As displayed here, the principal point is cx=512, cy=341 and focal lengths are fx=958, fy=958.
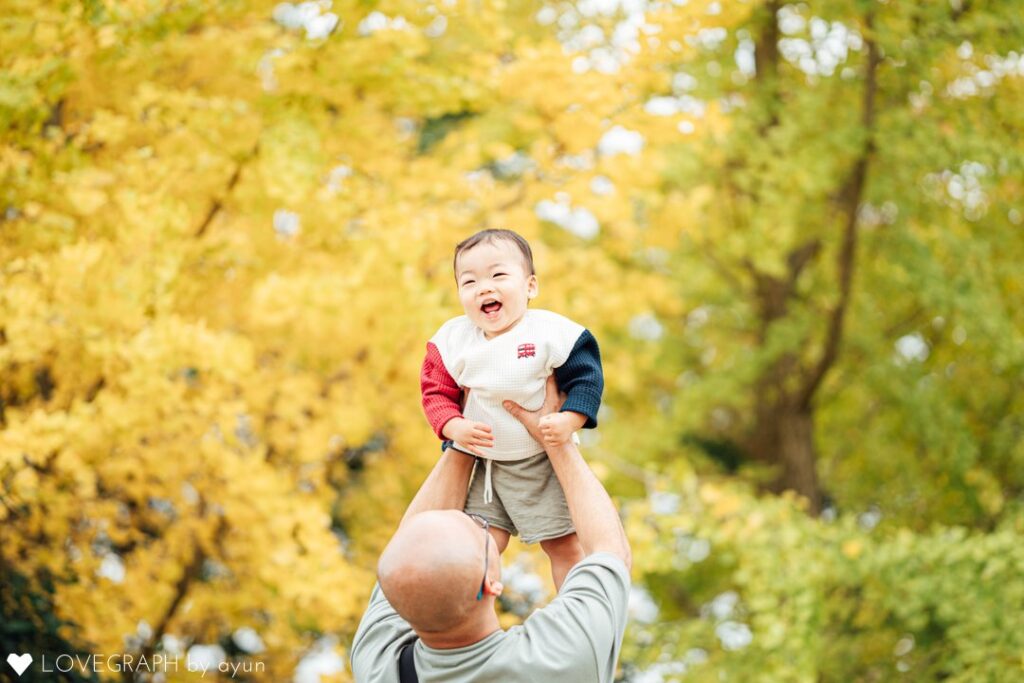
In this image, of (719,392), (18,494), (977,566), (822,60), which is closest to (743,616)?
(977,566)

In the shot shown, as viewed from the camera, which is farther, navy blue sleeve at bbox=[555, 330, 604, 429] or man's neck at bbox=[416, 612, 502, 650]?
navy blue sleeve at bbox=[555, 330, 604, 429]

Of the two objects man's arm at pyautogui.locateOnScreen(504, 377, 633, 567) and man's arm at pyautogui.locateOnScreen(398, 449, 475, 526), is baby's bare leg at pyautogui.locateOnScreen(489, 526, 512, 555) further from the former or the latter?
man's arm at pyautogui.locateOnScreen(504, 377, 633, 567)

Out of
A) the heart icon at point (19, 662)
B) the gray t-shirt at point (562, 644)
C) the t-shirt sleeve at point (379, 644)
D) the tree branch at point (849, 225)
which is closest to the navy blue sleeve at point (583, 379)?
the gray t-shirt at point (562, 644)

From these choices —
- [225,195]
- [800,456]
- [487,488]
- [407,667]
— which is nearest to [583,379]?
[487,488]

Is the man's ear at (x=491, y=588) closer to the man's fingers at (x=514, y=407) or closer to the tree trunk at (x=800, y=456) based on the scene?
the man's fingers at (x=514, y=407)

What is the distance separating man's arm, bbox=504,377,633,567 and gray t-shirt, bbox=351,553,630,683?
0.04 m

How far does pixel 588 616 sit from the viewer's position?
2092 millimetres

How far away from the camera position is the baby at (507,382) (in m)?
2.26

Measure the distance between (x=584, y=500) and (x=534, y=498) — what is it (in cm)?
20

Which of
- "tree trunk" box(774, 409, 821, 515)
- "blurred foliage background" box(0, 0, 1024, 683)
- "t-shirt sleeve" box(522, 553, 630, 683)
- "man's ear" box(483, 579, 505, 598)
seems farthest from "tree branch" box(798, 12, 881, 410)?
"man's ear" box(483, 579, 505, 598)

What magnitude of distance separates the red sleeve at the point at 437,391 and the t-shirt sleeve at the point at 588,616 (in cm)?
48

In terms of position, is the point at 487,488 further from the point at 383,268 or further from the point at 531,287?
the point at 383,268

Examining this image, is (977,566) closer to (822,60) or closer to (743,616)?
(743,616)

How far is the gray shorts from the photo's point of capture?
2.38 m
